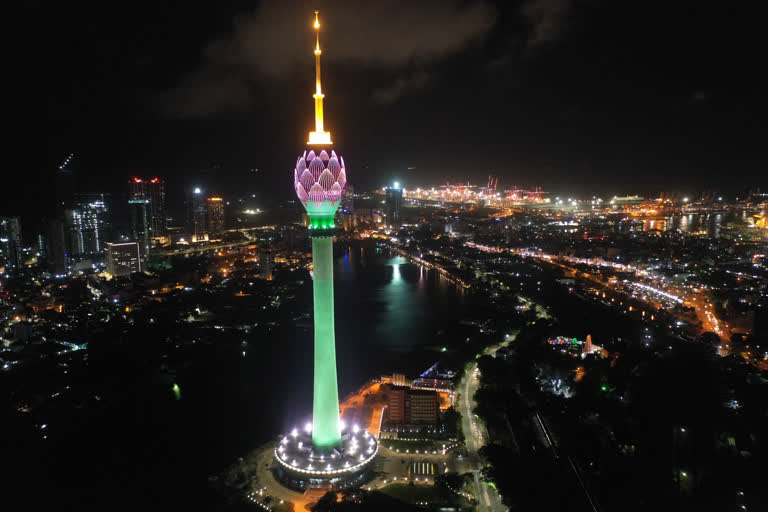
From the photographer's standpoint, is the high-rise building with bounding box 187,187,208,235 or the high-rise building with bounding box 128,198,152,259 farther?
the high-rise building with bounding box 187,187,208,235

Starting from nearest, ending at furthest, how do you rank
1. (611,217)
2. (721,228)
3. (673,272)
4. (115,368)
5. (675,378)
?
(675,378), (115,368), (673,272), (721,228), (611,217)

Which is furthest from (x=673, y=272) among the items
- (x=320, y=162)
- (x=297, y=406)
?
Result: (x=320, y=162)

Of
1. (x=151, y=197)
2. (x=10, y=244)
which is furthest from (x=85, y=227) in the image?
(x=151, y=197)

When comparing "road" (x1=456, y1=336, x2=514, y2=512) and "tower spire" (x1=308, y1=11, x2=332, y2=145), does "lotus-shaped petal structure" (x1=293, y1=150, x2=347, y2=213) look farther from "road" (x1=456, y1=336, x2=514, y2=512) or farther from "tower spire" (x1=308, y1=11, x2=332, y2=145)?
"road" (x1=456, y1=336, x2=514, y2=512)

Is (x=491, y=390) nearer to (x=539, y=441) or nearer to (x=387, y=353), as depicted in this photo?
(x=539, y=441)

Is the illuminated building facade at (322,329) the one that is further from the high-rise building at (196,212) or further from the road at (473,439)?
the high-rise building at (196,212)

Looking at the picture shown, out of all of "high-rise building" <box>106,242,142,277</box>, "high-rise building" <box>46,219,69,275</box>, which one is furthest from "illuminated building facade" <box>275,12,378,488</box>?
"high-rise building" <box>46,219,69,275</box>
